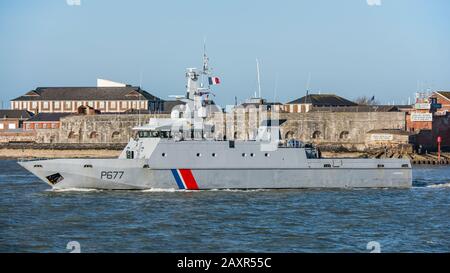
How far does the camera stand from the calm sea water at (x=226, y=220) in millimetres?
15844

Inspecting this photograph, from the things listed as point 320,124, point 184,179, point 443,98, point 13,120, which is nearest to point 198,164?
point 184,179

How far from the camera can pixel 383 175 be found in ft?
92.3

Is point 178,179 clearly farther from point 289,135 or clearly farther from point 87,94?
point 87,94

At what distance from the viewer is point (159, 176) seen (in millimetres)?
26219

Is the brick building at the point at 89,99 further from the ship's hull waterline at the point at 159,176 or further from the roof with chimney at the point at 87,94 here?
the ship's hull waterline at the point at 159,176

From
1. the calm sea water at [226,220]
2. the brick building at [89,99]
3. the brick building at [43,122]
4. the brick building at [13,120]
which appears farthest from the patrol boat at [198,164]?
the brick building at [13,120]

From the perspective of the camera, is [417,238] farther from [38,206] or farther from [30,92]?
[30,92]

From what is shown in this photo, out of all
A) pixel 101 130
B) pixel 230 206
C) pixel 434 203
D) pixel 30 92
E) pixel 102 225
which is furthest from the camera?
pixel 30 92

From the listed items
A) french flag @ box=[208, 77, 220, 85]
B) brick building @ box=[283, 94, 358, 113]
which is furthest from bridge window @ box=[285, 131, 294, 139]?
french flag @ box=[208, 77, 220, 85]

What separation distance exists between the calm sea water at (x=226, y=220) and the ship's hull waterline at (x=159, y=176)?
1.72 ft

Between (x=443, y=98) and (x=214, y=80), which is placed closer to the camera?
(x=214, y=80)

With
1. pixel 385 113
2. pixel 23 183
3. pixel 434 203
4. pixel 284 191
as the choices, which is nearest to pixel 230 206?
pixel 284 191

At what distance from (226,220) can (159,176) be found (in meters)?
7.09

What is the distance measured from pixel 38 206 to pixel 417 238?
37.0 ft
